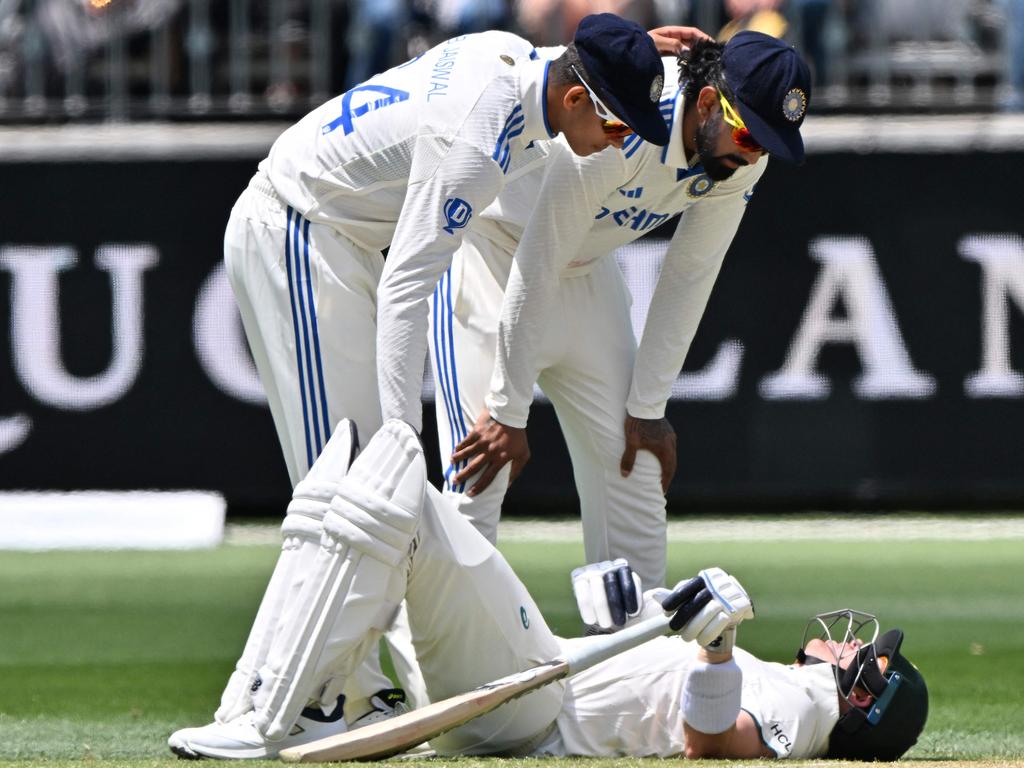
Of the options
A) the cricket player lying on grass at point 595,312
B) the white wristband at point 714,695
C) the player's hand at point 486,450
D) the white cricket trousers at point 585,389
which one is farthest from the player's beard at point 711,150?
the white wristband at point 714,695

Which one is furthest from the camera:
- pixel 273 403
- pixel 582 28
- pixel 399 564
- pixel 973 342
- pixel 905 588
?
pixel 973 342

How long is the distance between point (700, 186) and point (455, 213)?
2.46 ft

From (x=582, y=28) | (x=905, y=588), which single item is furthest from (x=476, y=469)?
(x=905, y=588)

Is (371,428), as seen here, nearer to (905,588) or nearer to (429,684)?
(429,684)

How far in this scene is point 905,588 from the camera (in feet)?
20.3

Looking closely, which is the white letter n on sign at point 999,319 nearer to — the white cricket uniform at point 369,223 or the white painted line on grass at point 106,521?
the white painted line on grass at point 106,521

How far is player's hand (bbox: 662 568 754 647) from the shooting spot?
131 inches

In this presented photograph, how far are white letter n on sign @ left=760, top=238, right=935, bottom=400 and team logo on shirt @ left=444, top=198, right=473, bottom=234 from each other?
422 centimetres

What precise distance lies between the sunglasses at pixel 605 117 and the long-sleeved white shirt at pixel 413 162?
0.28ft

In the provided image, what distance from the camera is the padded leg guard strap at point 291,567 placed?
3.37 m

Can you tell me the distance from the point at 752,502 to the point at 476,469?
12.5ft

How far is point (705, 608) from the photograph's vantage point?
3342mm

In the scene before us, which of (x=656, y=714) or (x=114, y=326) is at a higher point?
(x=656, y=714)

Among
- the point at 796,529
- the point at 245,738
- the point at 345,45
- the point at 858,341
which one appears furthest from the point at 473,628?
the point at 345,45
